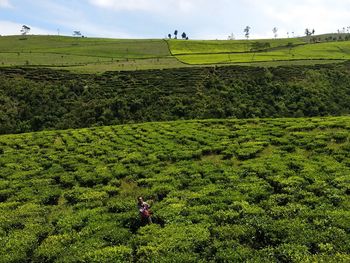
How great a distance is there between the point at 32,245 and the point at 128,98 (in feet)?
168

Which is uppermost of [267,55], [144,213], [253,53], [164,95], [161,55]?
[253,53]

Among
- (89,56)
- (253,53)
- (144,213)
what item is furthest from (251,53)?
(144,213)

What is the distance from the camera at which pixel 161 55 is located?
131125 millimetres

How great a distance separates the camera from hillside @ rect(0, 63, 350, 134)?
66125 millimetres

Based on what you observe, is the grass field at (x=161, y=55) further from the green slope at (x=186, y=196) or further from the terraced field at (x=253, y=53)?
the green slope at (x=186, y=196)

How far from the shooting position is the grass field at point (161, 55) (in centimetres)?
10012

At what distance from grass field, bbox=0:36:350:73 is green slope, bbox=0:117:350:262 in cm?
5439

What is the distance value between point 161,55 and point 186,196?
108667mm

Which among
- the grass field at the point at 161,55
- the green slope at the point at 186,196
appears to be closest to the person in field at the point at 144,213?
the green slope at the point at 186,196

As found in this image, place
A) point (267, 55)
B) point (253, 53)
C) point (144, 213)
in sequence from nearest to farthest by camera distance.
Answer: point (144, 213) < point (267, 55) < point (253, 53)

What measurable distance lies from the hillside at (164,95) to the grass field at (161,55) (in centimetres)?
1073

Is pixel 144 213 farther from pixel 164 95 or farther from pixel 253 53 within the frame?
pixel 253 53

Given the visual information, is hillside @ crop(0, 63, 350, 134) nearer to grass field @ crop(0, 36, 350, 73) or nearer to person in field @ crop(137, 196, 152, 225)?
grass field @ crop(0, 36, 350, 73)

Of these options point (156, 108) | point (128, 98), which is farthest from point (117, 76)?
point (156, 108)
